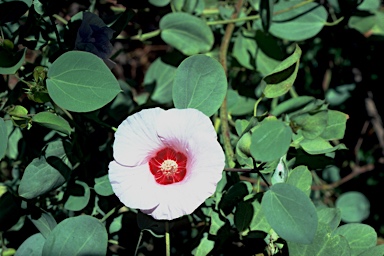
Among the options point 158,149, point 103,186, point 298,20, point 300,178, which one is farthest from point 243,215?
point 298,20

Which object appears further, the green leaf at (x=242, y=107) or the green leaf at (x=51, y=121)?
the green leaf at (x=242, y=107)

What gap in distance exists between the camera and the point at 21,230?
1570mm

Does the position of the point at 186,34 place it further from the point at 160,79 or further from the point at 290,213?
the point at 290,213

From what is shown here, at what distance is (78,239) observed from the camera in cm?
117

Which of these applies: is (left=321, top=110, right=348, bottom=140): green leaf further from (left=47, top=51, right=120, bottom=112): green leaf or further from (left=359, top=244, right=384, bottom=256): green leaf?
(left=47, top=51, right=120, bottom=112): green leaf

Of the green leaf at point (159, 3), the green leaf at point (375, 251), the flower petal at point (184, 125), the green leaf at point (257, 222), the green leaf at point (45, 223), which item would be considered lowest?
the green leaf at point (45, 223)

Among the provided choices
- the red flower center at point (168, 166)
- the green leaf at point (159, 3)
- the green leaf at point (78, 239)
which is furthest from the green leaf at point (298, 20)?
the green leaf at point (78, 239)

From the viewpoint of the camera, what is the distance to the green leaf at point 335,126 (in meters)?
1.34

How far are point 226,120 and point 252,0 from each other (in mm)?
479

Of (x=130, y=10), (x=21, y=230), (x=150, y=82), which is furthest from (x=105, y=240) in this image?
(x=150, y=82)

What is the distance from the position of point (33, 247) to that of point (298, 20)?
1075 mm

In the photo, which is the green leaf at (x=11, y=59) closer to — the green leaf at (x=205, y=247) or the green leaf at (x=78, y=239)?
the green leaf at (x=78, y=239)

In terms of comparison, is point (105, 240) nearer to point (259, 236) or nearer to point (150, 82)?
point (259, 236)

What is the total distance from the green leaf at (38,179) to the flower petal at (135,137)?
0.74 feet
